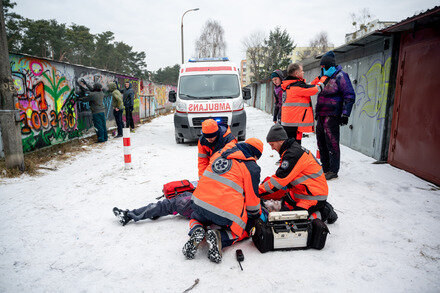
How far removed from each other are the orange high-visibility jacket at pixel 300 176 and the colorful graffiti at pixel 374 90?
3.76 meters

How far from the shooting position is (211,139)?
329cm

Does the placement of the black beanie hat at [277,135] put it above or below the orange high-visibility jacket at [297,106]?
below

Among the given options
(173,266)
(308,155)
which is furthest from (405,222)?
(173,266)

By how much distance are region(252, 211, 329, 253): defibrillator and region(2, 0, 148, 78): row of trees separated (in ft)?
101

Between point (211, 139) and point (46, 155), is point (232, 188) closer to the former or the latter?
point (211, 139)

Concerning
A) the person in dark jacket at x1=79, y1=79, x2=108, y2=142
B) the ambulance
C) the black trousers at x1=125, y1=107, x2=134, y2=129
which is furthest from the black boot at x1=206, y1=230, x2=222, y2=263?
the black trousers at x1=125, y1=107, x2=134, y2=129

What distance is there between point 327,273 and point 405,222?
1.62 meters

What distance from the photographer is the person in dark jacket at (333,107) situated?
176 inches

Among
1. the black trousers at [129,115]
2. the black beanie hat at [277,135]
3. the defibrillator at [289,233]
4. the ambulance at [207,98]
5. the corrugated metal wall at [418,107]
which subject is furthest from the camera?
the black trousers at [129,115]

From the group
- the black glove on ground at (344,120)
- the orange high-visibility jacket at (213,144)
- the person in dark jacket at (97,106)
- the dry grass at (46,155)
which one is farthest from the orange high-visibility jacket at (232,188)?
Result: the person in dark jacket at (97,106)

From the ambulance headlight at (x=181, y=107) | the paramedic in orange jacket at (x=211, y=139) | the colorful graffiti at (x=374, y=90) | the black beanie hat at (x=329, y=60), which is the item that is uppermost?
the black beanie hat at (x=329, y=60)

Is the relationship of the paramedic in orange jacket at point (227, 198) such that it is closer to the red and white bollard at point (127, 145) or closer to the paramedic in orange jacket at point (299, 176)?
the paramedic in orange jacket at point (299, 176)

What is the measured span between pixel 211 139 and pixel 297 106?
88.9 inches

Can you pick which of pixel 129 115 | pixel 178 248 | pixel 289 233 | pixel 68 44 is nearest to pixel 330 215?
pixel 289 233
